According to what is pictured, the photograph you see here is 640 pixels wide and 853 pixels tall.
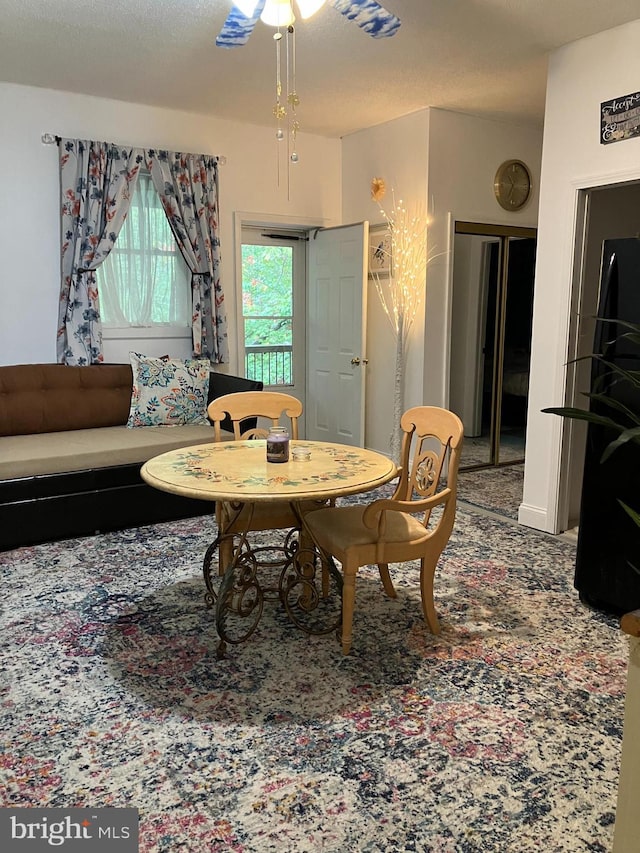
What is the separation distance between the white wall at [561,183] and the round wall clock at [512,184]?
→ 4.62 feet

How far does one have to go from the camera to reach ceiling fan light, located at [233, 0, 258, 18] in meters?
2.41

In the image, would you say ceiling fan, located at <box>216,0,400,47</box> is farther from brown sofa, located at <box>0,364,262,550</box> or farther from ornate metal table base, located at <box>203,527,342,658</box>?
brown sofa, located at <box>0,364,262,550</box>

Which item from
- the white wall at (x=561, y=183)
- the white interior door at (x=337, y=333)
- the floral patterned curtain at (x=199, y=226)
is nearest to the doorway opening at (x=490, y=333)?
the white interior door at (x=337, y=333)

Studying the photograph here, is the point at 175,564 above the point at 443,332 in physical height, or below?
below

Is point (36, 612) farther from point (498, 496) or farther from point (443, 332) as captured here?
point (443, 332)

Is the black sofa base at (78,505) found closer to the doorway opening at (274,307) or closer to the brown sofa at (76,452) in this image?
the brown sofa at (76,452)

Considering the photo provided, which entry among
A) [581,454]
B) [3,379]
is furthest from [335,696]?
[3,379]

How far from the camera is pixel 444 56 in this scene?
370 cm

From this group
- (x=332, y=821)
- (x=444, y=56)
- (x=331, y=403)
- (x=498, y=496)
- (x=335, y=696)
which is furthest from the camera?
(x=331, y=403)

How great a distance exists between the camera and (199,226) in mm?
4953

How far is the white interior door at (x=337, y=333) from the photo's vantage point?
5289mm

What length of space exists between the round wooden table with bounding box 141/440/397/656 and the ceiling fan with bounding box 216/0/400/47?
1.65m

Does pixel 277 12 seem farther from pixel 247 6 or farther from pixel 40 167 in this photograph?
pixel 40 167

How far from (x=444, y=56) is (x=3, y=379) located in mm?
3197
